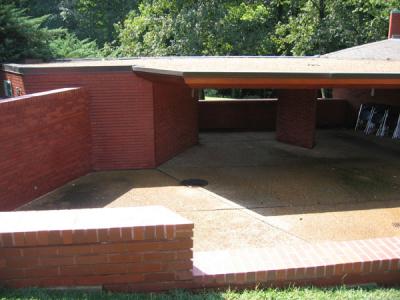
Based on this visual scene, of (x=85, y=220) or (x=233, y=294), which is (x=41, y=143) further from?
(x=233, y=294)

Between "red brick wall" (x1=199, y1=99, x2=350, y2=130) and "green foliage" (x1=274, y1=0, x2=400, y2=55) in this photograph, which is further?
"green foliage" (x1=274, y1=0, x2=400, y2=55)

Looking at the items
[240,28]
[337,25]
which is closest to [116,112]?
[240,28]

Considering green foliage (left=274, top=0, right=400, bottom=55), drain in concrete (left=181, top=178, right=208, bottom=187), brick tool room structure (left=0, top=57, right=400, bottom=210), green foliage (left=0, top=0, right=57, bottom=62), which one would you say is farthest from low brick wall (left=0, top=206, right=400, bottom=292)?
green foliage (left=274, top=0, right=400, bottom=55)

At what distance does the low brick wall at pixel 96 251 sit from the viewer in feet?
10.5

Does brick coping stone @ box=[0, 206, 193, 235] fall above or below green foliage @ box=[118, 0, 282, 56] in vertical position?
below

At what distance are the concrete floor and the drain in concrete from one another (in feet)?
0.51

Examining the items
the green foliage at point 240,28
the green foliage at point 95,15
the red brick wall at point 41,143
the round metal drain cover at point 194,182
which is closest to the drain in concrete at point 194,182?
the round metal drain cover at point 194,182

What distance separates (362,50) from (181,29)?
7.60 m

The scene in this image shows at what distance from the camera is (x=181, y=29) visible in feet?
61.1

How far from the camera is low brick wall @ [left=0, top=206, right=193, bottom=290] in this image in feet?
10.5

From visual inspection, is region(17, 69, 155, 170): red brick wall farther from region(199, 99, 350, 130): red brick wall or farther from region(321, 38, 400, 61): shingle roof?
region(321, 38, 400, 61): shingle roof

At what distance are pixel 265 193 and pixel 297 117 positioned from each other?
17.6ft

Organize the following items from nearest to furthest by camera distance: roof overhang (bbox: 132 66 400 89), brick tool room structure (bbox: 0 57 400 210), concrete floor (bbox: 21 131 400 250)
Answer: concrete floor (bbox: 21 131 400 250)
roof overhang (bbox: 132 66 400 89)
brick tool room structure (bbox: 0 57 400 210)

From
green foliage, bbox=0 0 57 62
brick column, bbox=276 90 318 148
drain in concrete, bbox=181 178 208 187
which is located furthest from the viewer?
green foliage, bbox=0 0 57 62
